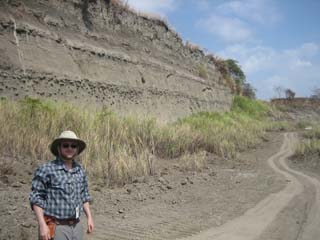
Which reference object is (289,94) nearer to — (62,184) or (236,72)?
(236,72)

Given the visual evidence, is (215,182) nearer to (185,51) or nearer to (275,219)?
(275,219)

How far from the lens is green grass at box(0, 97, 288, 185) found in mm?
8320

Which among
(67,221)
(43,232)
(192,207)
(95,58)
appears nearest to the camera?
(43,232)

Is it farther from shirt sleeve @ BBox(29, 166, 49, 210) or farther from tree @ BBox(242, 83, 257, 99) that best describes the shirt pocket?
tree @ BBox(242, 83, 257, 99)

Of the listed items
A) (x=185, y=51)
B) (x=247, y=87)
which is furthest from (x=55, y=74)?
(x=247, y=87)

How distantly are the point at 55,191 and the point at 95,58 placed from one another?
12757 millimetres

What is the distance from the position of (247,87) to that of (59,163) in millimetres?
46809

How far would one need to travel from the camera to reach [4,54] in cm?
1194

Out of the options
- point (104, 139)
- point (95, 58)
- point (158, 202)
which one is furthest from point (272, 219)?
point (95, 58)

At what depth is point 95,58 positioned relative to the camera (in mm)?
15844

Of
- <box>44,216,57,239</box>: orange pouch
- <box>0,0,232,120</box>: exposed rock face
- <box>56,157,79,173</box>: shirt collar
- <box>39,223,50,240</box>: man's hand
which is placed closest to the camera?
<box>39,223,50,240</box>: man's hand

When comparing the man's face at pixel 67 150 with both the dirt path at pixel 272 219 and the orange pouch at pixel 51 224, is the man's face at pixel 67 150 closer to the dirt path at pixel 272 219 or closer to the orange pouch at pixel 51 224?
the orange pouch at pixel 51 224

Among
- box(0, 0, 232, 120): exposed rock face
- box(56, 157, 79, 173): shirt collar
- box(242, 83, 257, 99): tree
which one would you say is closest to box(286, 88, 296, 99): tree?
box(242, 83, 257, 99): tree

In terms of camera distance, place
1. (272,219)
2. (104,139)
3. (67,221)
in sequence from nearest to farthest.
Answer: (67,221), (272,219), (104,139)
